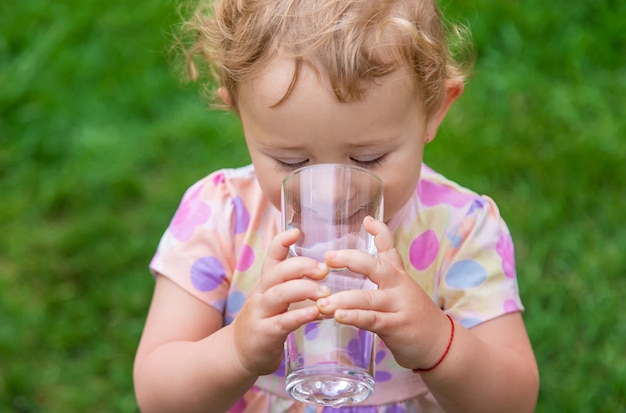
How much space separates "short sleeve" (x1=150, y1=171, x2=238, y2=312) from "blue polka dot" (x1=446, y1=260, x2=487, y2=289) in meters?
0.51

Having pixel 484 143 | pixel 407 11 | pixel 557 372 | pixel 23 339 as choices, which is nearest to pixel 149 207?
pixel 23 339

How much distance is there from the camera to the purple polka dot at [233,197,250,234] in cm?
251

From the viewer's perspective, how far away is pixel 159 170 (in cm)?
396

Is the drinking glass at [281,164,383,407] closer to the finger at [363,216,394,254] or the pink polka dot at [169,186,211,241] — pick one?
the finger at [363,216,394,254]

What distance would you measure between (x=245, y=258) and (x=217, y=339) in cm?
36

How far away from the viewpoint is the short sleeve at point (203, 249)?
2439mm

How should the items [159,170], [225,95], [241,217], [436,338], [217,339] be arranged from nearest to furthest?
[436,338], [217,339], [225,95], [241,217], [159,170]

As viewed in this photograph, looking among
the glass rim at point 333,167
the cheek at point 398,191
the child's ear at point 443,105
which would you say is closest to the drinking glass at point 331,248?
the glass rim at point 333,167

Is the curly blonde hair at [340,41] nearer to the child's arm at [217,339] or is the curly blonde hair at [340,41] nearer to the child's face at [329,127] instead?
the child's face at [329,127]

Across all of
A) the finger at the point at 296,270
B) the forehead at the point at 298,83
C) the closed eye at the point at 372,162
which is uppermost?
the forehead at the point at 298,83

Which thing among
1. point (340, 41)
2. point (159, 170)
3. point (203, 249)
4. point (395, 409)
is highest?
point (340, 41)

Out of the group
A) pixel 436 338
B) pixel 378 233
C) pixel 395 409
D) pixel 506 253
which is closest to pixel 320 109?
pixel 378 233

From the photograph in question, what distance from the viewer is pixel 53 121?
4.07 m

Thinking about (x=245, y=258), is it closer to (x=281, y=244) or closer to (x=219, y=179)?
(x=219, y=179)
